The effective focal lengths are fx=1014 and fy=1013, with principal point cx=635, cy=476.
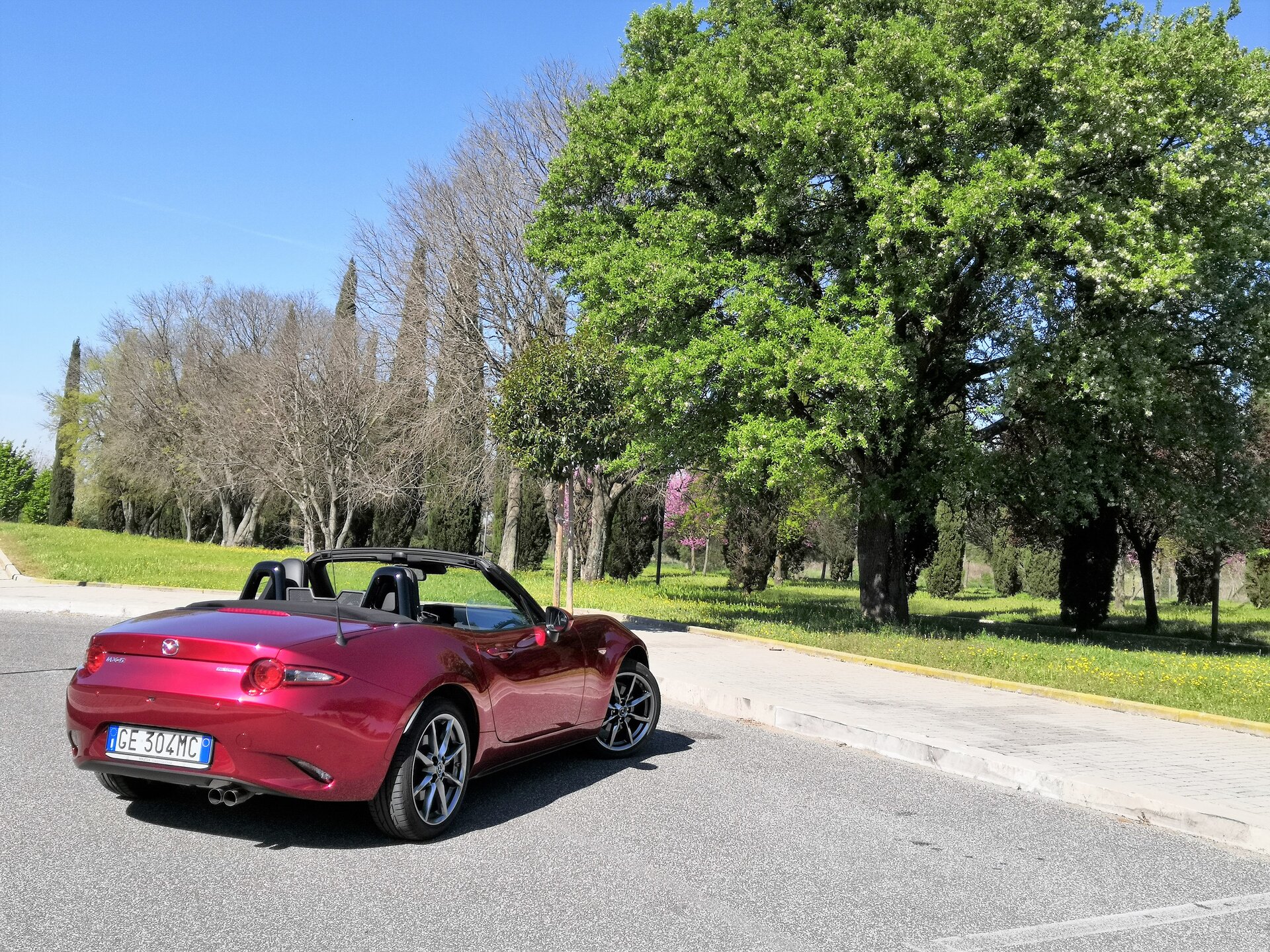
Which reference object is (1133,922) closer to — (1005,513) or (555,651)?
(555,651)

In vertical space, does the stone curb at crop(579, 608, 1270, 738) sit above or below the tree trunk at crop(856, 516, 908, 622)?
below

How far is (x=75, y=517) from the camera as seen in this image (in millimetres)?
72688

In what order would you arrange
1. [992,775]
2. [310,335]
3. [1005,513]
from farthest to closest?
1. [310,335]
2. [1005,513]
3. [992,775]

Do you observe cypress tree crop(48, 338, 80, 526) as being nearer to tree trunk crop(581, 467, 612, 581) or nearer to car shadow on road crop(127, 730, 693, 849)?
tree trunk crop(581, 467, 612, 581)

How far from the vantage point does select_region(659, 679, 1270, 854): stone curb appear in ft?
19.2

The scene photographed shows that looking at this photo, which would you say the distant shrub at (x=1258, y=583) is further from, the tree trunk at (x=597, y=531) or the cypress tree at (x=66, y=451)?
the cypress tree at (x=66, y=451)

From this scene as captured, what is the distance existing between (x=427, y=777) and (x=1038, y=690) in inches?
318

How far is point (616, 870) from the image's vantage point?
4.59 m

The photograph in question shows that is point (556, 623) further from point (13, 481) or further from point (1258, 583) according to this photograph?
point (13, 481)

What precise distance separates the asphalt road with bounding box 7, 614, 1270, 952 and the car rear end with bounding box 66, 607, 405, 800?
1.24 feet

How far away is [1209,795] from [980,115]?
11.3 meters

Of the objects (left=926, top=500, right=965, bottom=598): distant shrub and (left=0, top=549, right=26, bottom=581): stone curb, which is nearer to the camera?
(left=0, top=549, right=26, bottom=581): stone curb

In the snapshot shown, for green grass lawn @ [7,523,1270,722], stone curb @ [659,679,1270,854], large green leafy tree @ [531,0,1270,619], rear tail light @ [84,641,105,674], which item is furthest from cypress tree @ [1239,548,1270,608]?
rear tail light @ [84,641,105,674]

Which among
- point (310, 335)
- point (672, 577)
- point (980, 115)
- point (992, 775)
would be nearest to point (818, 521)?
point (672, 577)
